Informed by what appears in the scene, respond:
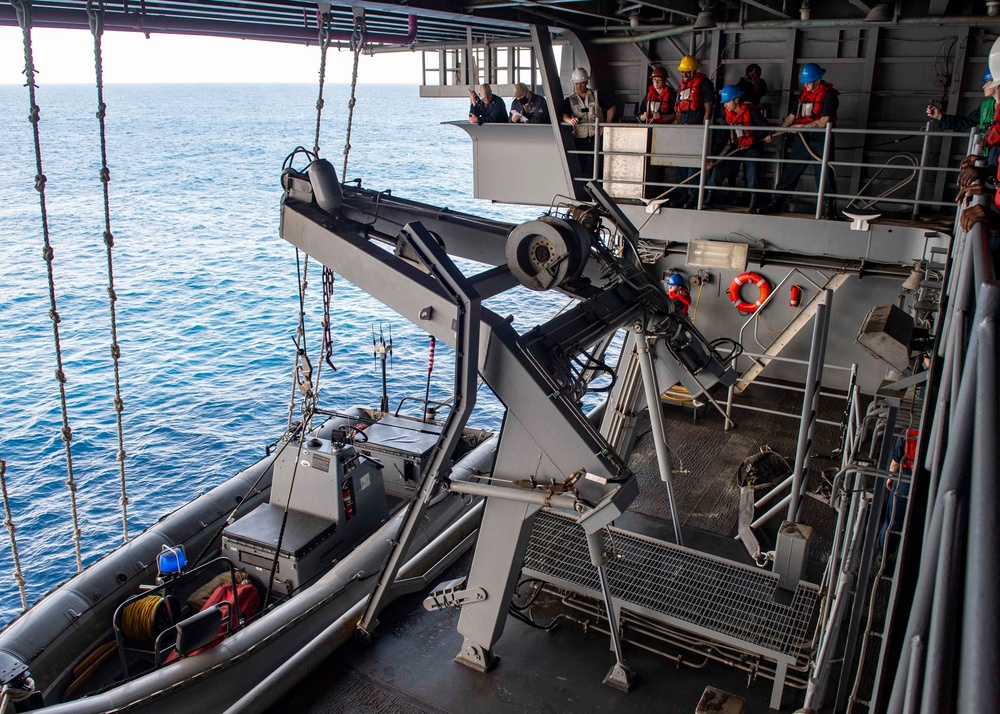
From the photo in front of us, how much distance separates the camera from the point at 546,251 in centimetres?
528

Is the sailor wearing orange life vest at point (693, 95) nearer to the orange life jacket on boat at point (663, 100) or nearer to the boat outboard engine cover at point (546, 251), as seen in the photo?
the orange life jacket on boat at point (663, 100)

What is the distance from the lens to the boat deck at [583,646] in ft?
17.4

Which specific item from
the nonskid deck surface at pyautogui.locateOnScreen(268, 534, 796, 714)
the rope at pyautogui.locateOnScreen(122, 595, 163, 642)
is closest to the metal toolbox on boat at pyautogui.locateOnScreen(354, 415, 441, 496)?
the rope at pyautogui.locateOnScreen(122, 595, 163, 642)

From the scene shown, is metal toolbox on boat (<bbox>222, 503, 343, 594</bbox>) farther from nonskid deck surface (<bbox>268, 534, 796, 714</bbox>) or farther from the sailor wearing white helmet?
the sailor wearing white helmet

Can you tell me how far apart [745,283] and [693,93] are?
2780mm

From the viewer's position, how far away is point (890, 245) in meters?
9.14

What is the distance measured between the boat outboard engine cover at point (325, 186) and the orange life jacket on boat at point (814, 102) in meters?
6.99

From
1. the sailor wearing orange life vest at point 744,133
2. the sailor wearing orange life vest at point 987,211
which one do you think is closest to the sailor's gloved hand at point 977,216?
the sailor wearing orange life vest at point 987,211

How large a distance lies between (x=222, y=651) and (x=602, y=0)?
9.88 m

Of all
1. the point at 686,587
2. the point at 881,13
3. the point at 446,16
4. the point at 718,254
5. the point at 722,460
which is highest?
the point at 881,13

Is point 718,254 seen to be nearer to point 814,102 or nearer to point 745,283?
point 745,283

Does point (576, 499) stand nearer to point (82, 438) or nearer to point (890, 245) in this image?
point (890, 245)

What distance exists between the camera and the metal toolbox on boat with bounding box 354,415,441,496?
966 centimetres

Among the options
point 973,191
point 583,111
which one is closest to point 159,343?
point 583,111
